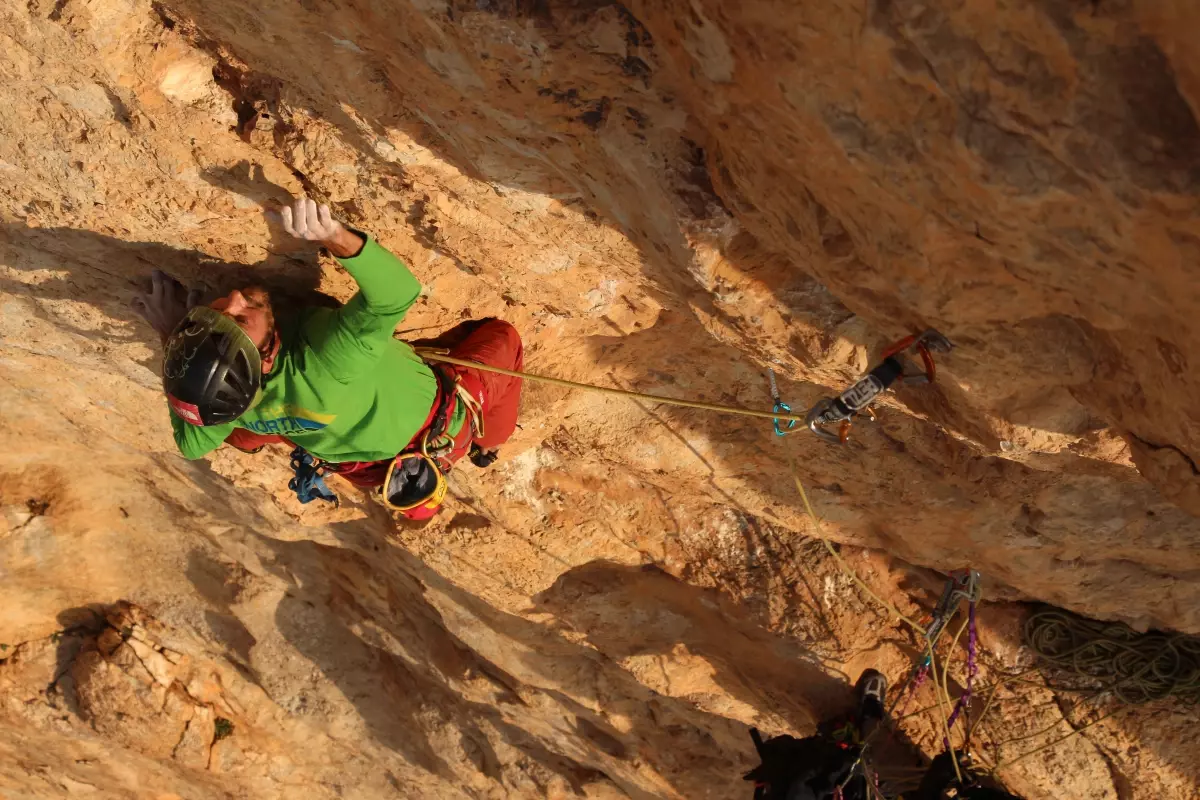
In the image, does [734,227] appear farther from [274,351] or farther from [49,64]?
[49,64]

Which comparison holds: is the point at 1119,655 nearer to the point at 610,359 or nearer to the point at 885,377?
the point at 885,377

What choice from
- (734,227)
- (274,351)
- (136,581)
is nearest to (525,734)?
(136,581)

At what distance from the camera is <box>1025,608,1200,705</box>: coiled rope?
12.8ft

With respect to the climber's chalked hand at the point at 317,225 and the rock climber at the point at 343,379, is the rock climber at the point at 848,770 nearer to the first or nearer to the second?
the rock climber at the point at 343,379

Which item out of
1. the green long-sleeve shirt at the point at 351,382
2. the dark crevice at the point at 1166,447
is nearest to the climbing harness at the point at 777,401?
the dark crevice at the point at 1166,447

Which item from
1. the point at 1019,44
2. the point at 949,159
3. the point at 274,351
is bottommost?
the point at 274,351

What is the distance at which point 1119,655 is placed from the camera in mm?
3975

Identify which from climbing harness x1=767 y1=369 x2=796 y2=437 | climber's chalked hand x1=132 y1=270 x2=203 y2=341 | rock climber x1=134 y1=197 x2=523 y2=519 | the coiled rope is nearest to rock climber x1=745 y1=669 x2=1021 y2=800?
the coiled rope

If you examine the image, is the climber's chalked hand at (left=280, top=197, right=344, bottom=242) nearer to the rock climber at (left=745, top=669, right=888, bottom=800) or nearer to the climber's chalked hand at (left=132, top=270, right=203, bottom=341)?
the climber's chalked hand at (left=132, top=270, right=203, bottom=341)

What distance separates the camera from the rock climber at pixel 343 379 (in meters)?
2.50

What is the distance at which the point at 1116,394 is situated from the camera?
203 cm

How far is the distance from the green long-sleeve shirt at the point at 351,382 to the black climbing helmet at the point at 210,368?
190 millimetres

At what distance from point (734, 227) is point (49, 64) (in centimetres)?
186

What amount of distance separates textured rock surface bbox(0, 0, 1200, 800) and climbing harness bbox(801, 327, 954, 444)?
53 millimetres
